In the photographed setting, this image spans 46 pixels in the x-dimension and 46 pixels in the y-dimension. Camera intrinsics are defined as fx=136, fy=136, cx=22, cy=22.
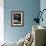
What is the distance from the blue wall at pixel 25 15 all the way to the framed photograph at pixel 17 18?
0.39 feet

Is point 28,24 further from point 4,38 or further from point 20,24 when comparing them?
point 4,38

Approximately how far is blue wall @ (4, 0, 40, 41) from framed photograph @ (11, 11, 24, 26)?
12 cm

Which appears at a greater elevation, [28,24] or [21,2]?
[21,2]

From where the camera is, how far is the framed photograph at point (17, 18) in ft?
17.9

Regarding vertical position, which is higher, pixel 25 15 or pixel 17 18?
pixel 25 15

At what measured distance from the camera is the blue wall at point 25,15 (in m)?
5.42

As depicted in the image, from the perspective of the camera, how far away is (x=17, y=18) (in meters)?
5.46

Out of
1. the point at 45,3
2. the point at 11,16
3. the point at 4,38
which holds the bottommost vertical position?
the point at 4,38

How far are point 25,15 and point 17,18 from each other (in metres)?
0.34

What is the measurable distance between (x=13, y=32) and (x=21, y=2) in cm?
124

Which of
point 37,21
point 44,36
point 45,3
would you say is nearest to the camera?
point 44,36

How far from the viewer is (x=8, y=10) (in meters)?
5.44

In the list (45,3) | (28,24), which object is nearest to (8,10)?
(28,24)

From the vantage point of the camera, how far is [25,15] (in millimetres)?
5453
